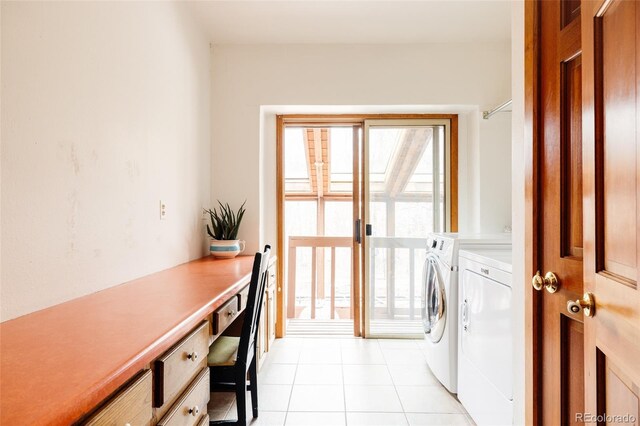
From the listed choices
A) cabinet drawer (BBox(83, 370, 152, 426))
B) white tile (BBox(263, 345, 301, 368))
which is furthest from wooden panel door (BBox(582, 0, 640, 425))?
white tile (BBox(263, 345, 301, 368))

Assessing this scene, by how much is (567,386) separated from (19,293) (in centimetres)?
170

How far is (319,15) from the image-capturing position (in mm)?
2451

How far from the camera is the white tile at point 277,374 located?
228 centimetres

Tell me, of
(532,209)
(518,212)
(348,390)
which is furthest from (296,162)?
(532,209)

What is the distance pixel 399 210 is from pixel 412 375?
1393 millimetres

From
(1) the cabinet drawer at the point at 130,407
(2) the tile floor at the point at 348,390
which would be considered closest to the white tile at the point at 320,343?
(2) the tile floor at the point at 348,390

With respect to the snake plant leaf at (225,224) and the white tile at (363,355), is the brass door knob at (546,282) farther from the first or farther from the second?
the snake plant leaf at (225,224)

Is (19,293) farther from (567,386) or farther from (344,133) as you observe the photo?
(344,133)

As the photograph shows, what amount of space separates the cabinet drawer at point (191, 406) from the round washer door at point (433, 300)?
1.49 metres

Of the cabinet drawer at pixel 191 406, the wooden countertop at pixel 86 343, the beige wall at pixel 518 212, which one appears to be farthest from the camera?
the beige wall at pixel 518 212

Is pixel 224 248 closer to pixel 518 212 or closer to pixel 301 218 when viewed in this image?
pixel 518 212

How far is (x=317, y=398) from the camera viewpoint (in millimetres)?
2074

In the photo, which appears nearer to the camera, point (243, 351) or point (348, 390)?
point (243, 351)

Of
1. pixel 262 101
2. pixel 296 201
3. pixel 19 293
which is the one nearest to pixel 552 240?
pixel 19 293
